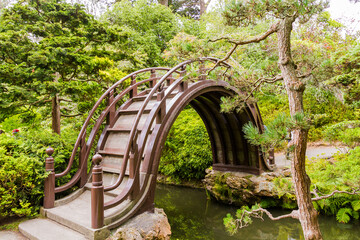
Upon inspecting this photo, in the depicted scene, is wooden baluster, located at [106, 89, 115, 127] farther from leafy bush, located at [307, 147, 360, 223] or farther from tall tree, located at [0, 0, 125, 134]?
leafy bush, located at [307, 147, 360, 223]

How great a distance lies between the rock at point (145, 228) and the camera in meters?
2.89

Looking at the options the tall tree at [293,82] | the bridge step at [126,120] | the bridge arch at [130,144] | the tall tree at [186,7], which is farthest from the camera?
the tall tree at [186,7]

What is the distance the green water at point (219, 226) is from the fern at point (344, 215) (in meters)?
0.17

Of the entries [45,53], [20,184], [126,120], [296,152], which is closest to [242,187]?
[126,120]

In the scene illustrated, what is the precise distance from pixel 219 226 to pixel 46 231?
4146mm

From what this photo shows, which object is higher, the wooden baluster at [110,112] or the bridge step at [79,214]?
the wooden baluster at [110,112]

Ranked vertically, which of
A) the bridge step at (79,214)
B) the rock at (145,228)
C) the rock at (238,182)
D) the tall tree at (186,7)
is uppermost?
the tall tree at (186,7)

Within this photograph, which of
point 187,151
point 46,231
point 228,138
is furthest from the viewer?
point 187,151

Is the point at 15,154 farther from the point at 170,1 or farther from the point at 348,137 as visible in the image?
the point at 170,1

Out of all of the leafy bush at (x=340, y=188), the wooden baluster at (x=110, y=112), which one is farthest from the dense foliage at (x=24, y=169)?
the leafy bush at (x=340, y=188)

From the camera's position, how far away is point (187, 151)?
896cm

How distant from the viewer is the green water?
5223 mm

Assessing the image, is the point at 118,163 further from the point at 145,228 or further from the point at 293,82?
the point at 293,82

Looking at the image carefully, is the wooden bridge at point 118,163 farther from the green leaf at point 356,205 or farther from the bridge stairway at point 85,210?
the green leaf at point 356,205
